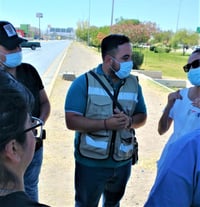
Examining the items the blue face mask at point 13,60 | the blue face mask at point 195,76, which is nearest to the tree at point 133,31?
the blue face mask at point 195,76

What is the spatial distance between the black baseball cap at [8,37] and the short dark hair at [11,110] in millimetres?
1583

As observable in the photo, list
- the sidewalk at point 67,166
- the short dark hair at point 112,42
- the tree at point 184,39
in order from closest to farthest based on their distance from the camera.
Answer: the short dark hair at point 112,42
the sidewalk at point 67,166
the tree at point 184,39

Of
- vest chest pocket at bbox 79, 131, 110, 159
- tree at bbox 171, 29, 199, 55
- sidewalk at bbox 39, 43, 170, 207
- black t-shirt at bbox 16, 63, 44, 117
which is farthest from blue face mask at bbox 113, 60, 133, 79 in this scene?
tree at bbox 171, 29, 199, 55

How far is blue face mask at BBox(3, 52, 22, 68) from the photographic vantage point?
2.61m

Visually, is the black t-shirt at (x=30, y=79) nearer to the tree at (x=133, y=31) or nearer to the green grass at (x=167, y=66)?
the green grass at (x=167, y=66)

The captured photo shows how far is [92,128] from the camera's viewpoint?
2645 millimetres

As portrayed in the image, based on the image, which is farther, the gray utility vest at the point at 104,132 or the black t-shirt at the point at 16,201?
the gray utility vest at the point at 104,132

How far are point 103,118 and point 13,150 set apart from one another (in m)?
1.63

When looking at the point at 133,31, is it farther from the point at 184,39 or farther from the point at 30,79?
the point at 30,79

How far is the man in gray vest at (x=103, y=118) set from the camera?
2639mm

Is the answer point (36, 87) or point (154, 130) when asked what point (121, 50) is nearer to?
point (36, 87)

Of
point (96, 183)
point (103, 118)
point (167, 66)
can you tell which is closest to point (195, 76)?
point (103, 118)

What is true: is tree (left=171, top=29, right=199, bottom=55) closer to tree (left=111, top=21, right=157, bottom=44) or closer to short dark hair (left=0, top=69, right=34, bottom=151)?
tree (left=111, top=21, right=157, bottom=44)

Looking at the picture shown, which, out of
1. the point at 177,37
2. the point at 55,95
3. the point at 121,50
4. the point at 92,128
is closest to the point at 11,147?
the point at 92,128
